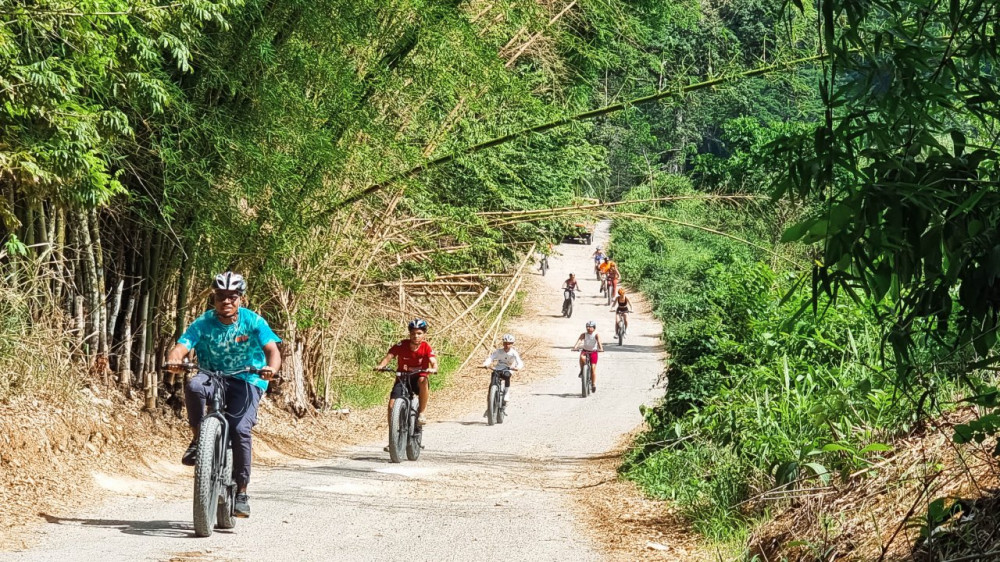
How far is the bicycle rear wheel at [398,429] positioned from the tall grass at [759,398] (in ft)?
8.31

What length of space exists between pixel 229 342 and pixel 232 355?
0.09m

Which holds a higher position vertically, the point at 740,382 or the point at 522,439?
the point at 740,382

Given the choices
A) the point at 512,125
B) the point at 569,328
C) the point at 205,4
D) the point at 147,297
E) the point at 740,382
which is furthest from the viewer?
the point at 569,328

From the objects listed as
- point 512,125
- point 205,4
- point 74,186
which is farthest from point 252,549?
point 512,125

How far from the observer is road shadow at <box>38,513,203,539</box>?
6.90m

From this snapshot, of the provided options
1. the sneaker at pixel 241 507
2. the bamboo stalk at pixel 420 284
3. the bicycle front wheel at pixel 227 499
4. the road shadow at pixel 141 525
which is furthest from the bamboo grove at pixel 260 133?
the sneaker at pixel 241 507

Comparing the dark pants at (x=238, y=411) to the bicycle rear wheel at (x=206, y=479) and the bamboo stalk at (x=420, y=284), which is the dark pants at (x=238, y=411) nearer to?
the bicycle rear wheel at (x=206, y=479)

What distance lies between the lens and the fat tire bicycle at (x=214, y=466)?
6555 mm

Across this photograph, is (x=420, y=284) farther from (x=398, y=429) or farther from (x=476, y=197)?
(x=398, y=429)

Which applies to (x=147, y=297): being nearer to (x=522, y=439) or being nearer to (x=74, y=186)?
(x=74, y=186)

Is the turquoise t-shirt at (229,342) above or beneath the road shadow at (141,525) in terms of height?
above

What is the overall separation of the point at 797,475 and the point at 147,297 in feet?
23.9

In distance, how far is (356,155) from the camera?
11656 mm

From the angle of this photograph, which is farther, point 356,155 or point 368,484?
point 356,155
